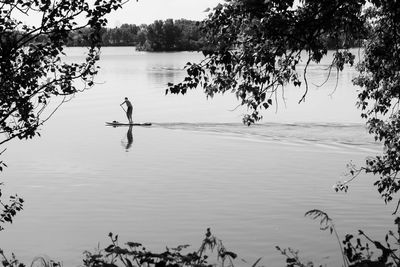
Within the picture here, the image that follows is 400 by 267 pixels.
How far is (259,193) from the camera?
25969 mm

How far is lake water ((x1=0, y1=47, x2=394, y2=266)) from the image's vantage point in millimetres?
19656

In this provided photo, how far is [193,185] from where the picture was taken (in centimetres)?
2780

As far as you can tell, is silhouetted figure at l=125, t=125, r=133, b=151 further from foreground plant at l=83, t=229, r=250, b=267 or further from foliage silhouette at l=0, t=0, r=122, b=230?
foreground plant at l=83, t=229, r=250, b=267

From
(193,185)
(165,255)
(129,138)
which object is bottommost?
(129,138)

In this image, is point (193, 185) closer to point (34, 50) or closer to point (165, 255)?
point (34, 50)

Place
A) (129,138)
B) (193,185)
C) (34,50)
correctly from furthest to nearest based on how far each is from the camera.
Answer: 1. (129,138)
2. (193,185)
3. (34,50)

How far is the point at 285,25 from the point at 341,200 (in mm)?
15918

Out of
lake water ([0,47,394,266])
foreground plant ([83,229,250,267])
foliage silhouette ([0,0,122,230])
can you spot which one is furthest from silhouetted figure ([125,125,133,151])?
foreground plant ([83,229,250,267])

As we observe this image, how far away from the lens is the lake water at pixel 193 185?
64.5ft

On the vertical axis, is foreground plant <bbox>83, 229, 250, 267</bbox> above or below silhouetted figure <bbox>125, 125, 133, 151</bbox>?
above

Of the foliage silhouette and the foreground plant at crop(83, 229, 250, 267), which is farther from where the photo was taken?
the foliage silhouette

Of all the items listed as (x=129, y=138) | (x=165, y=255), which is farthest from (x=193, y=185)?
(x=165, y=255)

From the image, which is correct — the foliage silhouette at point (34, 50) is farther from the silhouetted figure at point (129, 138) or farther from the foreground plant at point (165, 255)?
the silhouetted figure at point (129, 138)

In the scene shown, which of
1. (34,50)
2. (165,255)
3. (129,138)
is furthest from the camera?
(129,138)
